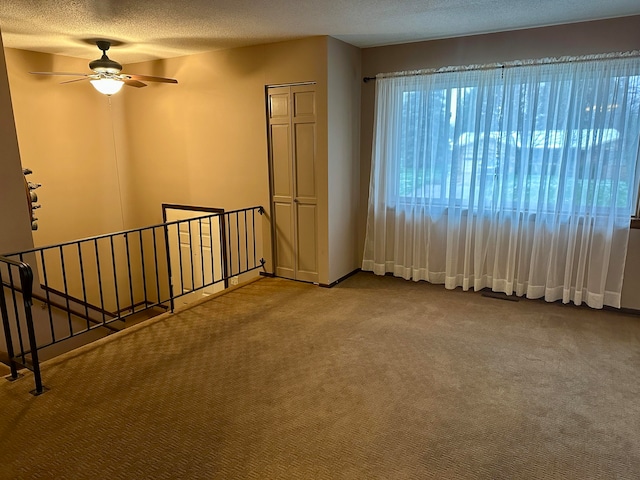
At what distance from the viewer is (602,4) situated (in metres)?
3.25

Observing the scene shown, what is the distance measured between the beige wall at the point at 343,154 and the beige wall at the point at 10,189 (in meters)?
2.72

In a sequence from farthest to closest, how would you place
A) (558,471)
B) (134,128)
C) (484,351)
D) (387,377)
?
(134,128) < (484,351) < (387,377) < (558,471)

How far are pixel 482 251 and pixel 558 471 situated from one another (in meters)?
2.64

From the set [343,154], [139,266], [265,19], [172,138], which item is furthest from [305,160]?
[139,266]

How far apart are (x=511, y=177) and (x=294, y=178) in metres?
2.20

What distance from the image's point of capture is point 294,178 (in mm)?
4656

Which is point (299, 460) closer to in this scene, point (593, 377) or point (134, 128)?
point (593, 377)

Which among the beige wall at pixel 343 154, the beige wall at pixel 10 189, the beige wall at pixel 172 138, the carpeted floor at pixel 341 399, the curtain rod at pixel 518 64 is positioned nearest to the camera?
the carpeted floor at pixel 341 399

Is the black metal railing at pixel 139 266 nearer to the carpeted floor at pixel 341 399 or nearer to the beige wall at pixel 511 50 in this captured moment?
the carpeted floor at pixel 341 399

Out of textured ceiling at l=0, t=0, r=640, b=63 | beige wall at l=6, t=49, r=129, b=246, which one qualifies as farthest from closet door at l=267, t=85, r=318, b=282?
beige wall at l=6, t=49, r=129, b=246

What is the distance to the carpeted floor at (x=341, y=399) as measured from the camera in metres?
2.09

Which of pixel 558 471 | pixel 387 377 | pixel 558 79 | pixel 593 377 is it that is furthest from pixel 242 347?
pixel 558 79

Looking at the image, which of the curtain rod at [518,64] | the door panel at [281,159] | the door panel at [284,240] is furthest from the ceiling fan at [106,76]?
the curtain rod at [518,64]

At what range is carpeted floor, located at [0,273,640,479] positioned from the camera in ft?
6.87
